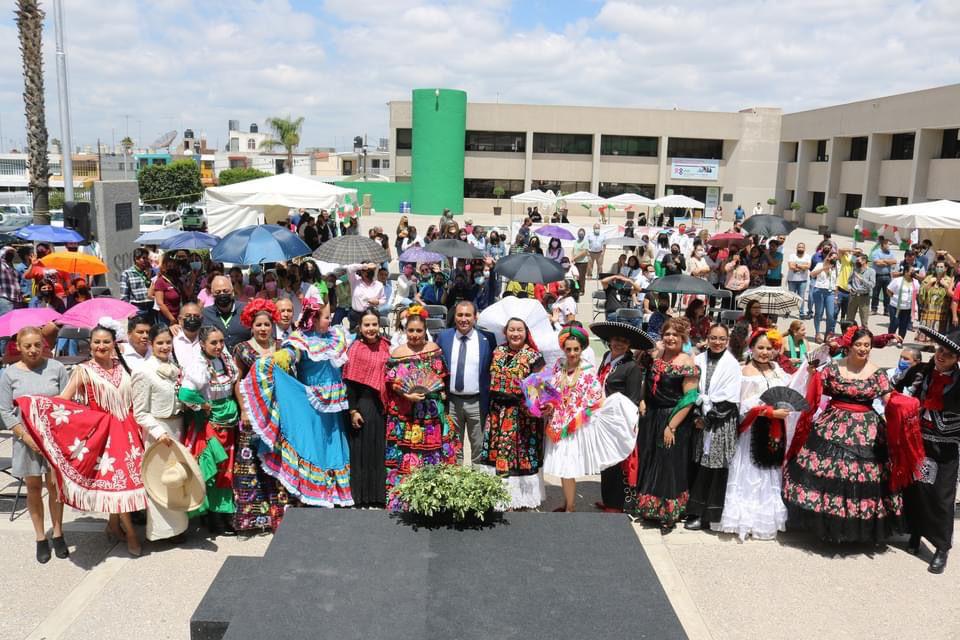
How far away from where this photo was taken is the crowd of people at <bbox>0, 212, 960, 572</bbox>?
18.0ft

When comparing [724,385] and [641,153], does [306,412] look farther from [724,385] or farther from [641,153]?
[641,153]

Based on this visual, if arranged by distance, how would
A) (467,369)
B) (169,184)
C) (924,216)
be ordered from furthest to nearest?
(169,184), (924,216), (467,369)

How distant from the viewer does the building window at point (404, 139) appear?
48656 millimetres

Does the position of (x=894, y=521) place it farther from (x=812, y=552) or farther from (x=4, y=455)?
(x=4, y=455)

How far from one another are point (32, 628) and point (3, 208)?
32356mm

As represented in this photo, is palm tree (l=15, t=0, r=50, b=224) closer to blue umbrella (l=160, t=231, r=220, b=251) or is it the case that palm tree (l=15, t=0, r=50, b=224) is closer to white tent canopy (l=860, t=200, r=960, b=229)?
blue umbrella (l=160, t=231, r=220, b=251)

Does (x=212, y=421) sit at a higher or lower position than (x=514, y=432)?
higher

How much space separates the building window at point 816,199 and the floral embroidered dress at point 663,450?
43511 mm

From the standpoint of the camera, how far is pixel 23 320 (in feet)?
22.2

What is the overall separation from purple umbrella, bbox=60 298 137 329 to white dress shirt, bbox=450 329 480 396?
3.24 meters

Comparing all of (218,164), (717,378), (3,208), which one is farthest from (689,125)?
(218,164)

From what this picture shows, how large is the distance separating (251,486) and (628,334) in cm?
313

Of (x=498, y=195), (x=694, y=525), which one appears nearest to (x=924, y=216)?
(x=694, y=525)

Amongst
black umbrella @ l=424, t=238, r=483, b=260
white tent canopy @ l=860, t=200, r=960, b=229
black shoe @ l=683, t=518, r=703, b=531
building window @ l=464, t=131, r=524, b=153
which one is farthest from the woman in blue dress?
building window @ l=464, t=131, r=524, b=153
